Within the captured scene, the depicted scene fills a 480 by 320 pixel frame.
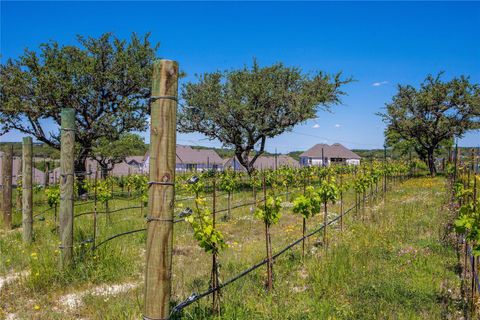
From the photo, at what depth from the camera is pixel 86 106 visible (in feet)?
70.4

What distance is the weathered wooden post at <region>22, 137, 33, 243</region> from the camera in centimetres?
784

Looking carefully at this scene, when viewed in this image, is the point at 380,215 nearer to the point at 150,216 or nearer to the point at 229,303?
the point at 229,303

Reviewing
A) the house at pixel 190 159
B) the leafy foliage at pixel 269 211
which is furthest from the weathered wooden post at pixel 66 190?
the house at pixel 190 159

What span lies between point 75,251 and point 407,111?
101 feet

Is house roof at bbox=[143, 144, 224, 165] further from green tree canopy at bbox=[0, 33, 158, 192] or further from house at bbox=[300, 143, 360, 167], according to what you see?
green tree canopy at bbox=[0, 33, 158, 192]

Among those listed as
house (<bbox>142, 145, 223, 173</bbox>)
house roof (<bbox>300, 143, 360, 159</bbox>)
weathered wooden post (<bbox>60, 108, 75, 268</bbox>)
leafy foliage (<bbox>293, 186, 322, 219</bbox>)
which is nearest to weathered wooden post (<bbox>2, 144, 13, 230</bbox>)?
weathered wooden post (<bbox>60, 108, 75, 268</bbox>)

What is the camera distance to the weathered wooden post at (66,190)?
5469 millimetres

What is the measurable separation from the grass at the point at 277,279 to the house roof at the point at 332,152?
6964cm

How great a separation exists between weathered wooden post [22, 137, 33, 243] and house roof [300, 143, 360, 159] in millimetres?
70848

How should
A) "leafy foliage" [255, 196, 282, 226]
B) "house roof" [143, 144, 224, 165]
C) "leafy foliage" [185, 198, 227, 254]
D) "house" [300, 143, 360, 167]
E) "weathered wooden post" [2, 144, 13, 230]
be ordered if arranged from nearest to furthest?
1. "leafy foliage" [185, 198, 227, 254]
2. "leafy foliage" [255, 196, 282, 226]
3. "weathered wooden post" [2, 144, 13, 230]
4. "house roof" [143, 144, 224, 165]
5. "house" [300, 143, 360, 167]

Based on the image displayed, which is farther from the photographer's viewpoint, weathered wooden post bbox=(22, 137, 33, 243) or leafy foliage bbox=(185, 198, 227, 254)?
weathered wooden post bbox=(22, 137, 33, 243)

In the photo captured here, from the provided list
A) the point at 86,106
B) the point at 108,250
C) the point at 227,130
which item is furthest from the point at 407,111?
the point at 108,250

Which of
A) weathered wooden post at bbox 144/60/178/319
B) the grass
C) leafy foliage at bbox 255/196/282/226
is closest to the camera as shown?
weathered wooden post at bbox 144/60/178/319

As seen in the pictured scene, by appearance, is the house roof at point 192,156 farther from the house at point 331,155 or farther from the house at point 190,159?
the house at point 331,155
